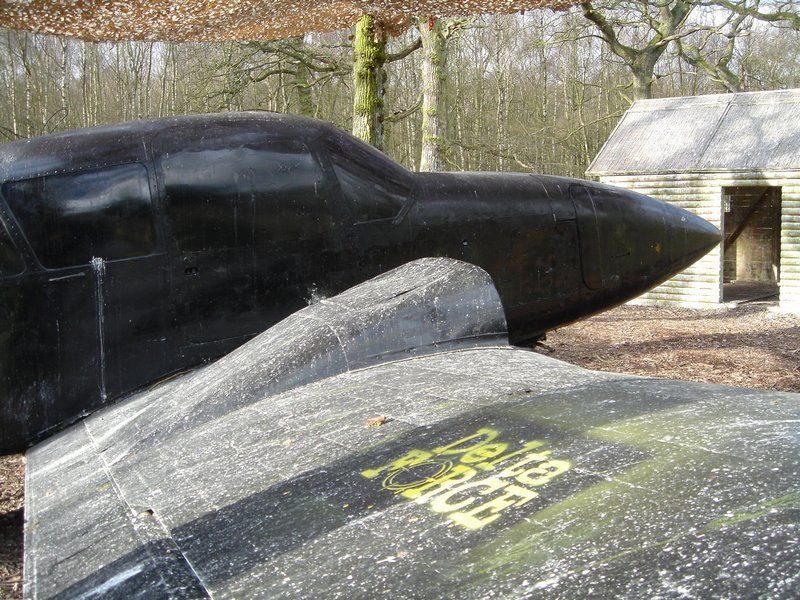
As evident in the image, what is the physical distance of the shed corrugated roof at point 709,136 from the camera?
16578 millimetres

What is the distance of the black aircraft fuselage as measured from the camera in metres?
4.49

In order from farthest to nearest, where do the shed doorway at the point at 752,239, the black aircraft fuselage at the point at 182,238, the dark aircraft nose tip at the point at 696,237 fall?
1. the shed doorway at the point at 752,239
2. the dark aircraft nose tip at the point at 696,237
3. the black aircraft fuselage at the point at 182,238

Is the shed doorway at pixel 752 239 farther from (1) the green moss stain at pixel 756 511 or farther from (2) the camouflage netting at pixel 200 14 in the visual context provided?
(1) the green moss stain at pixel 756 511

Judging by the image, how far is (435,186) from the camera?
5500 mm

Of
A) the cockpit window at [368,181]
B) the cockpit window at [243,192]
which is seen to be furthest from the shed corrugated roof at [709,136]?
the cockpit window at [243,192]

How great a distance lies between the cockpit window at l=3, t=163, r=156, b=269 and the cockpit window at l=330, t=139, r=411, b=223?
1280mm

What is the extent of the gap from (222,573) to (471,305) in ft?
7.47

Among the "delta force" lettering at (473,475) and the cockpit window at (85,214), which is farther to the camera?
the cockpit window at (85,214)

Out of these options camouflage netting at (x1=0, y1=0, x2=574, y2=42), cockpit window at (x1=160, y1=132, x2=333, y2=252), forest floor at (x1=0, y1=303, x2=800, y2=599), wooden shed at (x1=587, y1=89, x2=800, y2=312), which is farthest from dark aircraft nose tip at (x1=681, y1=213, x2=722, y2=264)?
wooden shed at (x1=587, y1=89, x2=800, y2=312)

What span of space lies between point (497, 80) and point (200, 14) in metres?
30.8

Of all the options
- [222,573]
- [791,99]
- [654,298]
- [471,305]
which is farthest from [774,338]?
[222,573]

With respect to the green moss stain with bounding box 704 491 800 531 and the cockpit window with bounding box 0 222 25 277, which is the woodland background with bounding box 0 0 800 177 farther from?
the green moss stain with bounding box 704 491 800 531

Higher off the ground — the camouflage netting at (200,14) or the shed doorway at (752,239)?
the camouflage netting at (200,14)

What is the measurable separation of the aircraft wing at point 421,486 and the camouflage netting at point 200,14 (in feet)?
14.0
